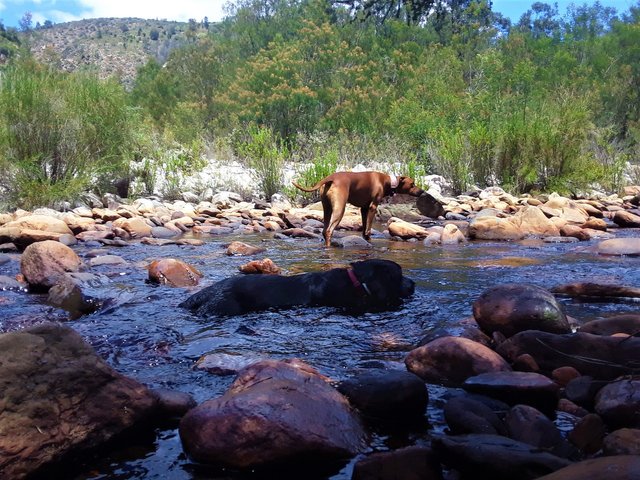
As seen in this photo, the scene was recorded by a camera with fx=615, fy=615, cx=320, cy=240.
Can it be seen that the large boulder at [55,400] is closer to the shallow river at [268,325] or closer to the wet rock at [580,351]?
the shallow river at [268,325]

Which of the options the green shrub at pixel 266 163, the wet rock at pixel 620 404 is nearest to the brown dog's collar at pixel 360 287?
the wet rock at pixel 620 404

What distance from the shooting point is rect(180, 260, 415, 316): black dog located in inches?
197

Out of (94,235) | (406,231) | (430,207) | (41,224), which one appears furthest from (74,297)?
(430,207)

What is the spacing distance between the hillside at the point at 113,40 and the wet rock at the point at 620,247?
258ft

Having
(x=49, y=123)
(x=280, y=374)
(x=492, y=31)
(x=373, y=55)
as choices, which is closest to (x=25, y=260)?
(x=280, y=374)

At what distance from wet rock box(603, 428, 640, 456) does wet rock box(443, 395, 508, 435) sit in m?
0.40

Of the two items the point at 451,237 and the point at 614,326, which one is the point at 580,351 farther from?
the point at 451,237

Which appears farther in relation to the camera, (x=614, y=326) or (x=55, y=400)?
(x=614, y=326)

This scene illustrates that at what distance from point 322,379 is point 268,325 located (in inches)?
57.6

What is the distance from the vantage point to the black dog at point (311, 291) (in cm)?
500

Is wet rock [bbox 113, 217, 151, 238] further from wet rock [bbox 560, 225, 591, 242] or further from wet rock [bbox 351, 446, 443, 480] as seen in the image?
wet rock [bbox 351, 446, 443, 480]

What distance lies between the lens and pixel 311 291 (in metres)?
5.16

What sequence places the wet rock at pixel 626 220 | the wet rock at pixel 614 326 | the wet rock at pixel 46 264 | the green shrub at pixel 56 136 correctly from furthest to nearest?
the green shrub at pixel 56 136 < the wet rock at pixel 626 220 < the wet rock at pixel 46 264 < the wet rock at pixel 614 326

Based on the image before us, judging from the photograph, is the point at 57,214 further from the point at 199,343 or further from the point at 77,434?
the point at 77,434
